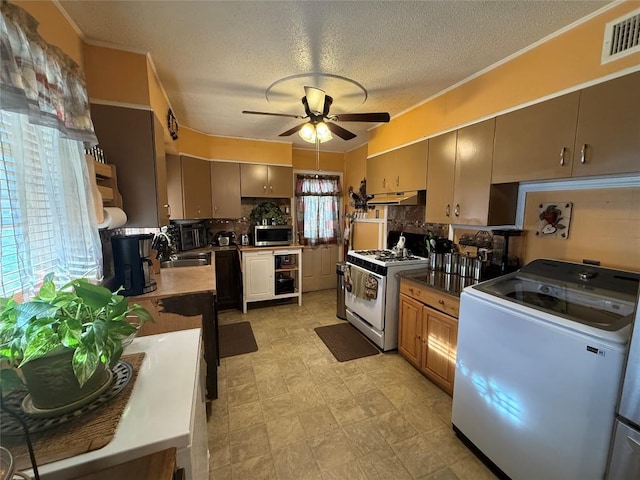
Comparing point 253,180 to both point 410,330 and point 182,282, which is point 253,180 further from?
point 410,330

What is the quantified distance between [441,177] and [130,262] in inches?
105

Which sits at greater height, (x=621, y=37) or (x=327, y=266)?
(x=621, y=37)

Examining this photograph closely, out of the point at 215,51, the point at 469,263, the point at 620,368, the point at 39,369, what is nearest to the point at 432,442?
the point at 620,368

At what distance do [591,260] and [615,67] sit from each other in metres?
1.12

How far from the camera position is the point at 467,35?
1.67m

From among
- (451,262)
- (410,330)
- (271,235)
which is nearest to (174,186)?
(271,235)

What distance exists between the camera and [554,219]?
1.93 m

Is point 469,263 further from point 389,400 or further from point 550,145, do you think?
point 389,400

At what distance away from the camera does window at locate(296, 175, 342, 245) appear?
15.4ft

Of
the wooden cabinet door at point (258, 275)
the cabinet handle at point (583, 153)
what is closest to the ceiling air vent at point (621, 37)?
the cabinet handle at point (583, 153)

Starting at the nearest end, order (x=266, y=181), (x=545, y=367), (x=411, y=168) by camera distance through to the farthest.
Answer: (x=545, y=367), (x=411, y=168), (x=266, y=181)

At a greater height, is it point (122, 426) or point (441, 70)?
point (441, 70)

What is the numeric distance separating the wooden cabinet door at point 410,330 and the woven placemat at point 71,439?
2180mm

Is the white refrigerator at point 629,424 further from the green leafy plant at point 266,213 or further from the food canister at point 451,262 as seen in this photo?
the green leafy plant at point 266,213
